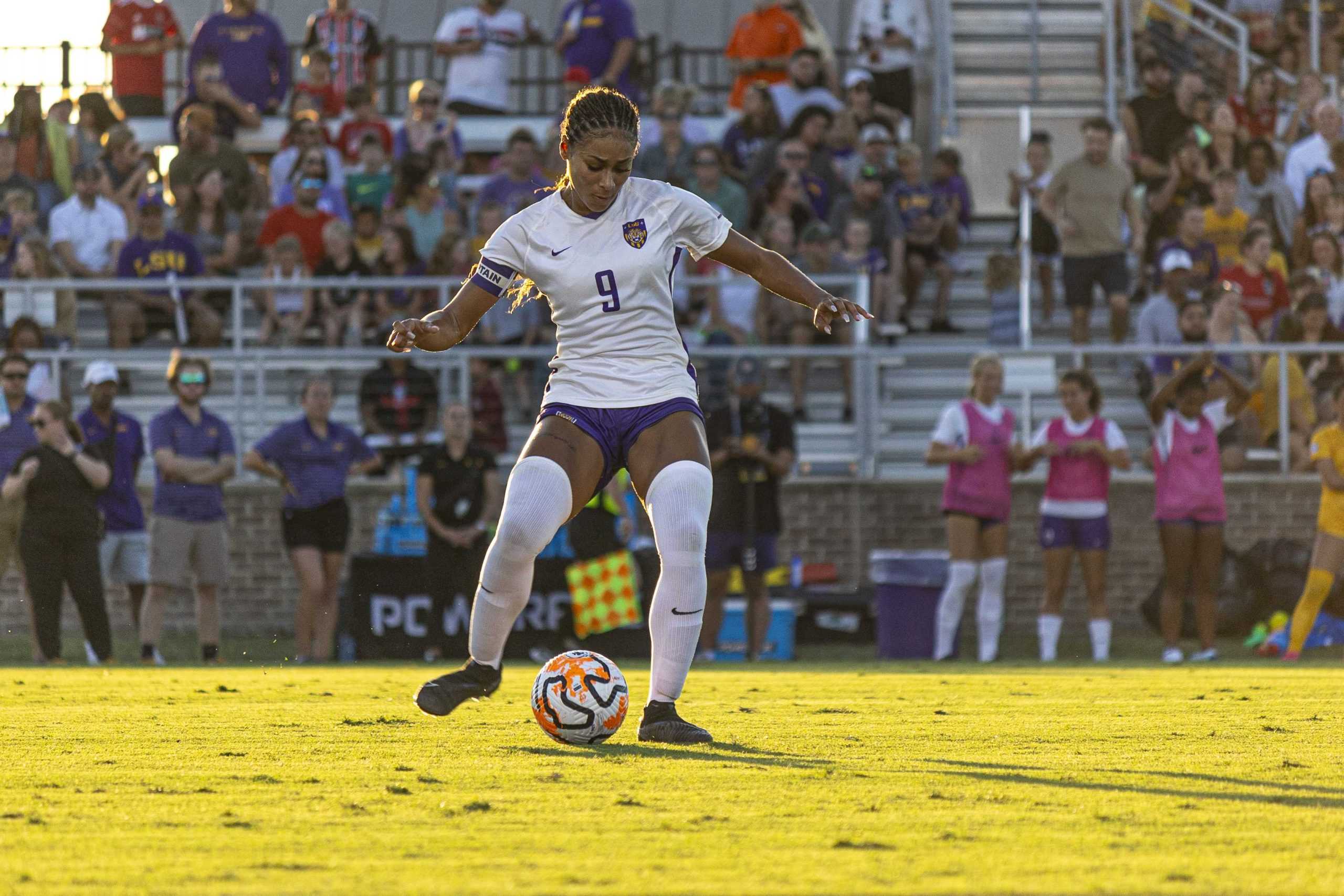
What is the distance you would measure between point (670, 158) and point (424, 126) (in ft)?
9.37

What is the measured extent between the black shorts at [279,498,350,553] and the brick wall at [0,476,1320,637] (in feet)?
6.20

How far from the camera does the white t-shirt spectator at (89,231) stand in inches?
754

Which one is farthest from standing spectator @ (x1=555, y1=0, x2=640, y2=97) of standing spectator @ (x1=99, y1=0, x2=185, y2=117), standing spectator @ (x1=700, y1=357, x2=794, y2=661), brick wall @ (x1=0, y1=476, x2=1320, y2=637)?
standing spectator @ (x1=700, y1=357, x2=794, y2=661)

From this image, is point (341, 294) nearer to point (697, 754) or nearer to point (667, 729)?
point (667, 729)

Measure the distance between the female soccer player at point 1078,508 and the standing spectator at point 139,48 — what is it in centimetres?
1214

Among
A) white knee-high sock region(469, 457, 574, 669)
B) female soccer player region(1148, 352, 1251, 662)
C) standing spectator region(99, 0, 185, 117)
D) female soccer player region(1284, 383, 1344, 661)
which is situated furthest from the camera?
standing spectator region(99, 0, 185, 117)

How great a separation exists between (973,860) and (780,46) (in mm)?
17892

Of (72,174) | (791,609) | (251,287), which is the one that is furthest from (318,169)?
(791,609)

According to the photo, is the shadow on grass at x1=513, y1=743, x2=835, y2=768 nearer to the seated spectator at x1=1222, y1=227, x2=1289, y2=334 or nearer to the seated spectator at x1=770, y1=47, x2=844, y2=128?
the seated spectator at x1=1222, y1=227, x2=1289, y2=334

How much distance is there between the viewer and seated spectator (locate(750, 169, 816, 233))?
1847 cm

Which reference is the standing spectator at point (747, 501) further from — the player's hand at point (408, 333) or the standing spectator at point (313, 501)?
the player's hand at point (408, 333)

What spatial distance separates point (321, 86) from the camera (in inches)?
857

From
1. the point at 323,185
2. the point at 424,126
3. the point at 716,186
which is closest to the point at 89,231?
the point at 323,185

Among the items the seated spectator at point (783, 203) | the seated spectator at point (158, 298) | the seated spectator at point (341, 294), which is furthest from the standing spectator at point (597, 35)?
the seated spectator at point (158, 298)
